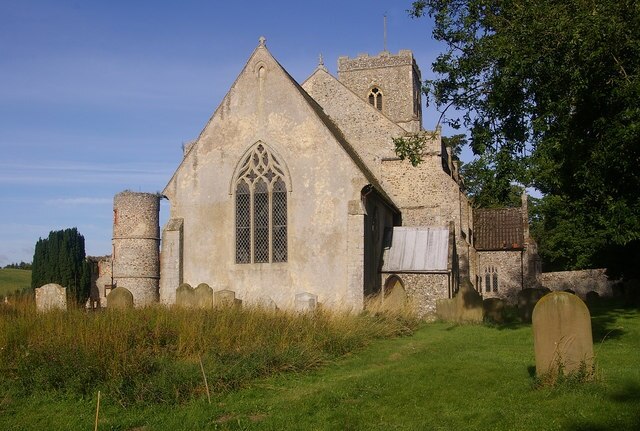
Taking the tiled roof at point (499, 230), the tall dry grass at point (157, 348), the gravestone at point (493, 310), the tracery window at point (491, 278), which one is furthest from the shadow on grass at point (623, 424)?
the tiled roof at point (499, 230)

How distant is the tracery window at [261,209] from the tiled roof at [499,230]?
20.8 m

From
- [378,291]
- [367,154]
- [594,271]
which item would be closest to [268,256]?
[378,291]

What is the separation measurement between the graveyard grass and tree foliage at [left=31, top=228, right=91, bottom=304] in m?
26.2

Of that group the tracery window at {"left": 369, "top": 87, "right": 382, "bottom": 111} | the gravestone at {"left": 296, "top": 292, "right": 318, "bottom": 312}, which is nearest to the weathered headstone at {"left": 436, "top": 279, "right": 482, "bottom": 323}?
the gravestone at {"left": 296, "top": 292, "right": 318, "bottom": 312}

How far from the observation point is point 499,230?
4034 cm

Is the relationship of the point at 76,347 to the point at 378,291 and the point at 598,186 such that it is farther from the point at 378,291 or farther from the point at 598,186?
the point at 378,291

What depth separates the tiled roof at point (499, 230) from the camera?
3950 centimetres

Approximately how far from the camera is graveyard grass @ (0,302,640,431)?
8.15m

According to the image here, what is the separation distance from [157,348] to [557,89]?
9.79 meters

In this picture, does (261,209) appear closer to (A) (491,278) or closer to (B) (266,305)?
(B) (266,305)

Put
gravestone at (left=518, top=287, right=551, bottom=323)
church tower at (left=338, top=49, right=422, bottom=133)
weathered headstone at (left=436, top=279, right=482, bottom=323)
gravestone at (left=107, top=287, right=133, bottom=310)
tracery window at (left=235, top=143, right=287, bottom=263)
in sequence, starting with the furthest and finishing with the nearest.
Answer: church tower at (left=338, top=49, right=422, bottom=133) < tracery window at (left=235, top=143, right=287, bottom=263) < weathered headstone at (left=436, top=279, right=482, bottom=323) < gravestone at (left=518, top=287, right=551, bottom=323) < gravestone at (left=107, top=287, right=133, bottom=310)

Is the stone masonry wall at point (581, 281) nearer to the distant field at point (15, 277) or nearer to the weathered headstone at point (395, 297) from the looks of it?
the weathered headstone at point (395, 297)

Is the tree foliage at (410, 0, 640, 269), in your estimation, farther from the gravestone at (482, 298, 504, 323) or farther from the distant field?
the distant field

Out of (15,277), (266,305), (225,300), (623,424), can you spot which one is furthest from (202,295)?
(15,277)
